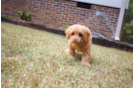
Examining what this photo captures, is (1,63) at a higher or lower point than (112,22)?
lower

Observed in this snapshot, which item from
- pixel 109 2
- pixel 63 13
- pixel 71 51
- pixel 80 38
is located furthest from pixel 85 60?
pixel 109 2

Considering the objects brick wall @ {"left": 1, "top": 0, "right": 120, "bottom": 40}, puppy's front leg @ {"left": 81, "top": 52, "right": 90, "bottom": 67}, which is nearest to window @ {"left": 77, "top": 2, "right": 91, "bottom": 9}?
brick wall @ {"left": 1, "top": 0, "right": 120, "bottom": 40}

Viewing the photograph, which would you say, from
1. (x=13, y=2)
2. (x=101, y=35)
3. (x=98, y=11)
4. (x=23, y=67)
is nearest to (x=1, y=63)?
(x=23, y=67)

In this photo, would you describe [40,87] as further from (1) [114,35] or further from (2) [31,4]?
(2) [31,4]

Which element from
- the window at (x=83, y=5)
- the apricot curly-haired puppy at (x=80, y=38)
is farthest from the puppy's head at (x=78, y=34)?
the window at (x=83, y=5)

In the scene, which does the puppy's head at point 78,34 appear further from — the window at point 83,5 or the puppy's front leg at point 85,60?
the window at point 83,5

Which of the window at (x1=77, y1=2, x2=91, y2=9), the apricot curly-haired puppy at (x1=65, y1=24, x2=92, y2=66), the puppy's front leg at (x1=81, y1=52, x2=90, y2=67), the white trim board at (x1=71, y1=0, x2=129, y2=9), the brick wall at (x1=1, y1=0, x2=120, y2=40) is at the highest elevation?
the white trim board at (x1=71, y1=0, x2=129, y2=9)

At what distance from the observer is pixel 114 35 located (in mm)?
6270

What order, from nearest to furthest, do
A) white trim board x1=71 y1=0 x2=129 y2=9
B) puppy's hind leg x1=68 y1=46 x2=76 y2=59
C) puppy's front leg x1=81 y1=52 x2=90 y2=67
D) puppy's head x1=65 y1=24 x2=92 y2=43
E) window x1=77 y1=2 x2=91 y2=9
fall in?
puppy's head x1=65 y1=24 x2=92 y2=43 < puppy's front leg x1=81 y1=52 x2=90 y2=67 < puppy's hind leg x1=68 y1=46 x2=76 y2=59 < white trim board x1=71 y1=0 x2=129 y2=9 < window x1=77 y1=2 x2=91 y2=9

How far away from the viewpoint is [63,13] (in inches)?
263

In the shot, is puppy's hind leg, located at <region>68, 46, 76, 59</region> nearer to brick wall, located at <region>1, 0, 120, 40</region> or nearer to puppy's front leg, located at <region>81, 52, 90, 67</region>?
puppy's front leg, located at <region>81, 52, 90, 67</region>

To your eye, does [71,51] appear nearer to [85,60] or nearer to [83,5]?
[85,60]

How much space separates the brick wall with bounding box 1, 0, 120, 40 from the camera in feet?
20.4

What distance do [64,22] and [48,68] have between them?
566 cm
